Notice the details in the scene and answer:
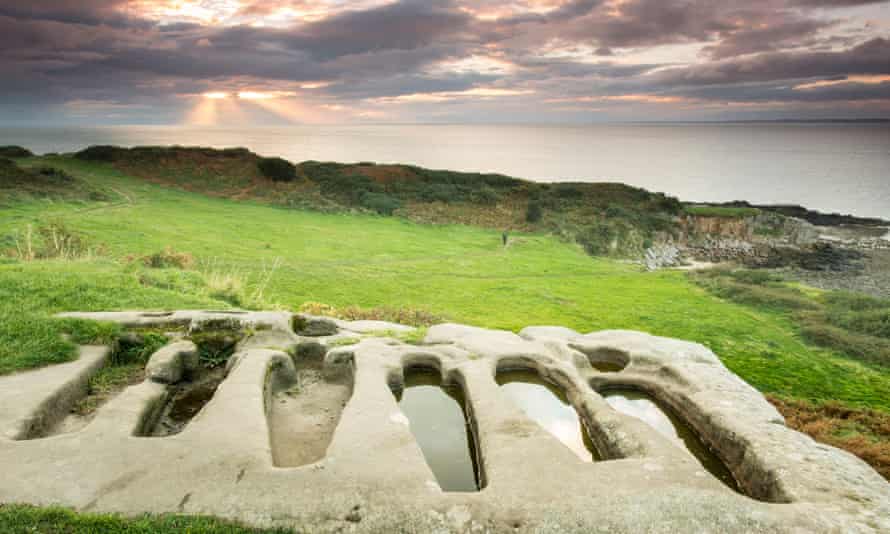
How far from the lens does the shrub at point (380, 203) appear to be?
54625mm

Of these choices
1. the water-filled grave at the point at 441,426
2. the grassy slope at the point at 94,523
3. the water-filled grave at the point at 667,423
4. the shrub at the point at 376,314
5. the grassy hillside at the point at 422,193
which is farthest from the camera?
the grassy hillside at the point at 422,193

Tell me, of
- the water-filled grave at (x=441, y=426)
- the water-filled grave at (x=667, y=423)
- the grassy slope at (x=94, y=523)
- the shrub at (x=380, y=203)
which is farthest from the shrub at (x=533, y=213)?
the grassy slope at (x=94, y=523)

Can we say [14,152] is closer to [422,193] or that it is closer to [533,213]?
[422,193]

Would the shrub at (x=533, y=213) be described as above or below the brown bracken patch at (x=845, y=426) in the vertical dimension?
above

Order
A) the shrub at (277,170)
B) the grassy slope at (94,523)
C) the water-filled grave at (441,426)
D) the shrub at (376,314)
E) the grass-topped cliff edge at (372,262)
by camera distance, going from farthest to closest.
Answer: the shrub at (277,170) → the shrub at (376,314) → the grass-topped cliff edge at (372,262) → the water-filled grave at (441,426) → the grassy slope at (94,523)

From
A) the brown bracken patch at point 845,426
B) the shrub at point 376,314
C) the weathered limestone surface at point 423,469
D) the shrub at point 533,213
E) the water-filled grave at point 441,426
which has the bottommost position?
the brown bracken patch at point 845,426

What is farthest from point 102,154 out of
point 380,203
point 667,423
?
point 667,423

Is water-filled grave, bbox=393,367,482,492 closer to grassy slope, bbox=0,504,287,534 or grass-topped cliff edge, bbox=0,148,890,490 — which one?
grassy slope, bbox=0,504,287,534

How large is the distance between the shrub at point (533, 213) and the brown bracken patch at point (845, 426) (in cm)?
4202

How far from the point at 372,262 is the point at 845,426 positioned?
25.7 m

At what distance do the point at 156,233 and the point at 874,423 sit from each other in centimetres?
3404

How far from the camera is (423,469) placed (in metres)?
6.00

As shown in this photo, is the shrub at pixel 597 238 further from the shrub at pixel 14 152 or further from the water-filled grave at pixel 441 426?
the shrub at pixel 14 152

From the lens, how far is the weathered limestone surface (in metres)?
5.28
